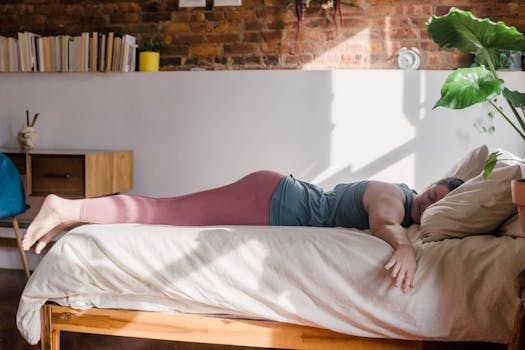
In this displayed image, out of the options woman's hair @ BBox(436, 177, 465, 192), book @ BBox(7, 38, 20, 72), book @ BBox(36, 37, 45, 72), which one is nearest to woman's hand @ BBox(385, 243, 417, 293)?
woman's hair @ BBox(436, 177, 465, 192)

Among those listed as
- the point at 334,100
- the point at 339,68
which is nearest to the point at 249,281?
the point at 334,100

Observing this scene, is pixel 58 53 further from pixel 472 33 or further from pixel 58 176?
pixel 472 33

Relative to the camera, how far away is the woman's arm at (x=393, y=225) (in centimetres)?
179

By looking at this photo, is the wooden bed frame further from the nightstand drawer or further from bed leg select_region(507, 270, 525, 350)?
the nightstand drawer

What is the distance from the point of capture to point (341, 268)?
1.88 metres

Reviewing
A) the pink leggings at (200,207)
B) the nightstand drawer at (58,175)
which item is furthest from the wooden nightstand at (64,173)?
the pink leggings at (200,207)

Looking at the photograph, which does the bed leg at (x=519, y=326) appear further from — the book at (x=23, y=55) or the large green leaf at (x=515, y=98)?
the book at (x=23, y=55)

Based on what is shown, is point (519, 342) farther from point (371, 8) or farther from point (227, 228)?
point (371, 8)

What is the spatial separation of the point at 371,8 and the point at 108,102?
5.96 ft

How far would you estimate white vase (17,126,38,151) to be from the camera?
3.61m

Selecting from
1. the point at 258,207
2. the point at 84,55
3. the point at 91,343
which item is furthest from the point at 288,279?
the point at 84,55

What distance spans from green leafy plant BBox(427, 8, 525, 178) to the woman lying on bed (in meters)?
0.68

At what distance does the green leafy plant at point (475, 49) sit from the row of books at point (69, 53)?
2.42 meters

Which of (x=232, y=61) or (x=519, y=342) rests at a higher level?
(x=232, y=61)
